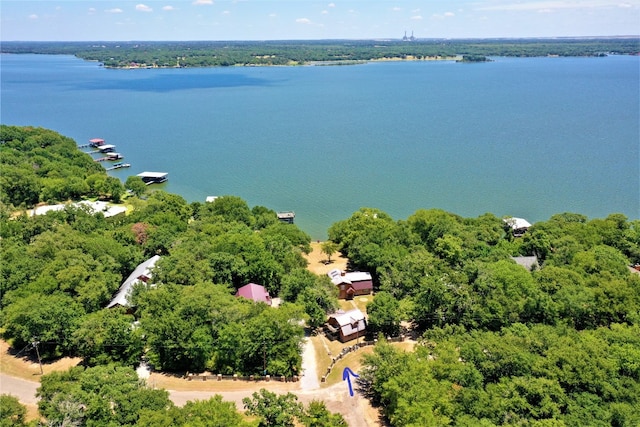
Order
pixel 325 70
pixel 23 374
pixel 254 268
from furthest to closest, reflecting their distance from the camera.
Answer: pixel 325 70, pixel 254 268, pixel 23 374

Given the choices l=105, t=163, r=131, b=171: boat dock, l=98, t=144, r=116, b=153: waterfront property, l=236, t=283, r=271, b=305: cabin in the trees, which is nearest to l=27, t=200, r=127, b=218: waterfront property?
l=105, t=163, r=131, b=171: boat dock

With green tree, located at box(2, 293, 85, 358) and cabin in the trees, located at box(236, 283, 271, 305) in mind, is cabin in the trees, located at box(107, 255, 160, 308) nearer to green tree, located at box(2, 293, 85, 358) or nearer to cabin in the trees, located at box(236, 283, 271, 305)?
green tree, located at box(2, 293, 85, 358)

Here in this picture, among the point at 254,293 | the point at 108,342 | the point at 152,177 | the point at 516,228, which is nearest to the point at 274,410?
the point at 108,342

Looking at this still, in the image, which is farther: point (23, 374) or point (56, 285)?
point (56, 285)

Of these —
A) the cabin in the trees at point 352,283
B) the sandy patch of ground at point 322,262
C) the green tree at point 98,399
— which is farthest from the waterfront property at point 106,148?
the green tree at point 98,399

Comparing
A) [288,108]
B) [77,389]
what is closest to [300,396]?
[77,389]

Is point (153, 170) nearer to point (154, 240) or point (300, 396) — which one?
point (154, 240)

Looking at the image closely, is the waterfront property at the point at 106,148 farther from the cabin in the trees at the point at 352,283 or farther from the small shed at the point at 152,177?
the cabin in the trees at the point at 352,283
